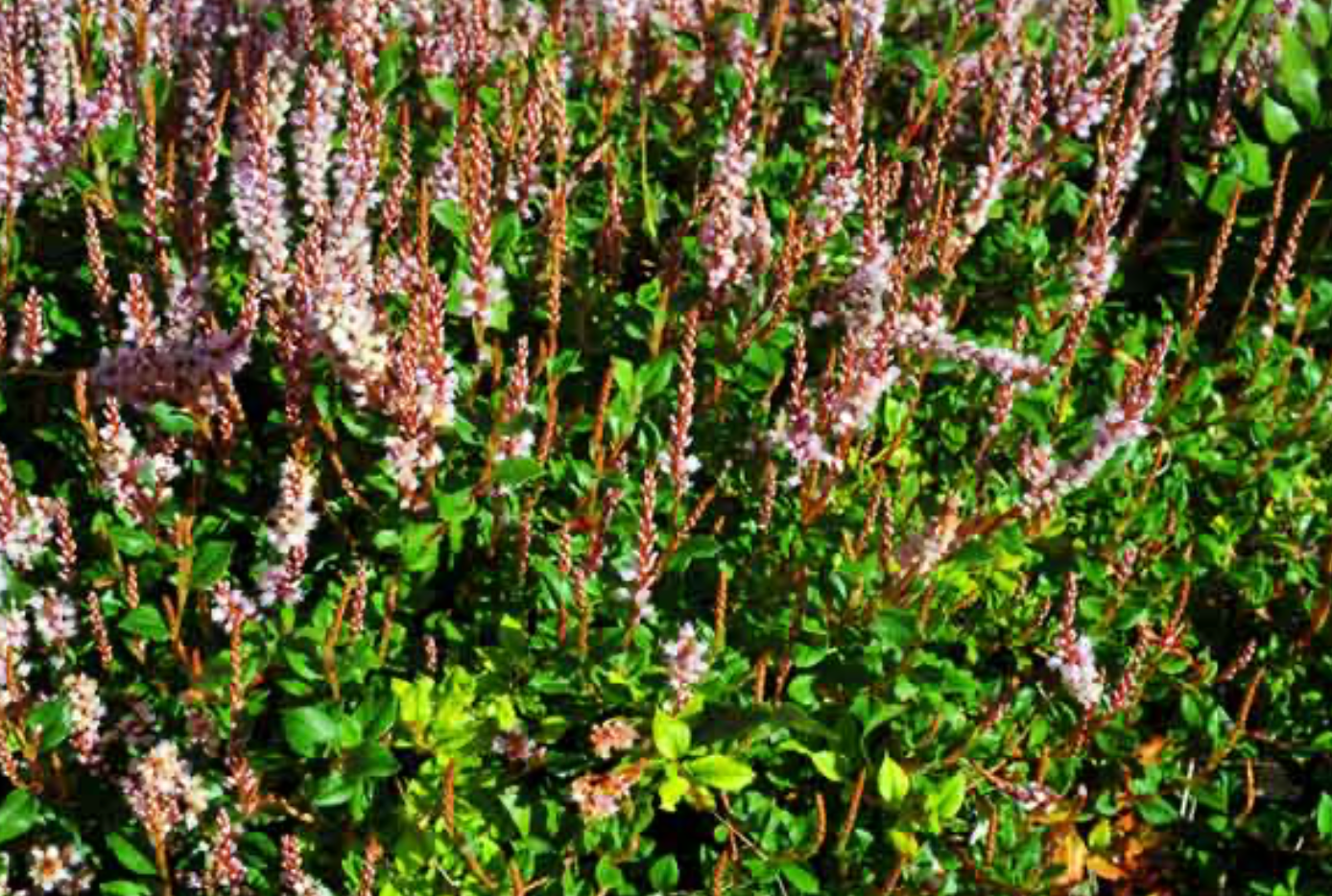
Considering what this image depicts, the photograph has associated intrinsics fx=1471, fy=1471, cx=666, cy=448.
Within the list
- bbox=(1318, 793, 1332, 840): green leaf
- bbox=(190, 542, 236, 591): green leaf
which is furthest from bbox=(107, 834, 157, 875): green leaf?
bbox=(1318, 793, 1332, 840): green leaf

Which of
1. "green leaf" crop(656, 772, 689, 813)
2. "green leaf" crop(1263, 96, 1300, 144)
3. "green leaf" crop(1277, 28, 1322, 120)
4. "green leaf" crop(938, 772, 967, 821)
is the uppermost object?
"green leaf" crop(1277, 28, 1322, 120)

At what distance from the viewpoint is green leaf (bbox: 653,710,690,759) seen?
2.63m

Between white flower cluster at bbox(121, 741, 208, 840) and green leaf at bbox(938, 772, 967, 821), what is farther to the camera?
green leaf at bbox(938, 772, 967, 821)

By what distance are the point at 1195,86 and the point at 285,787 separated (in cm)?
317

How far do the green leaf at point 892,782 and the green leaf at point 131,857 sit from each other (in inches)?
52.7

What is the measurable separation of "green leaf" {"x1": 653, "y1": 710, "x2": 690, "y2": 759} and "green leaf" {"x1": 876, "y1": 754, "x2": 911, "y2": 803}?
0.41 meters

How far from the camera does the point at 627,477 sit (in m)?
2.93

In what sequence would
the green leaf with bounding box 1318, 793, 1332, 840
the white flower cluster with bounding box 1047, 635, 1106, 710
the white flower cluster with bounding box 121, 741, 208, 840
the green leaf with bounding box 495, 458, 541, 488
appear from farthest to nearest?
the green leaf with bounding box 1318, 793, 1332, 840
the white flower cluster with bounding box 1047, 635, 1106, 710
the green leaf with bounding box 495, 458, 541, 488
the white flower cluster with bounding box 121, 741, 208, 840

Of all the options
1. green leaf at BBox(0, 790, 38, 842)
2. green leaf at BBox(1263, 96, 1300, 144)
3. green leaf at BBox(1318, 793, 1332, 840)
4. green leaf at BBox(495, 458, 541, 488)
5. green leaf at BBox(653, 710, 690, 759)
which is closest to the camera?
green leaf at BBox(0, 790, 38, 842)

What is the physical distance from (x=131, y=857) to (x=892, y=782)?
1397 millimetres

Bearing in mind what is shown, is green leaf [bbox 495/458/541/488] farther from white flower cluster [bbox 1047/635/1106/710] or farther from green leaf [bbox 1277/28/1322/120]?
green leaf [bbox 1277/28/1322/120]

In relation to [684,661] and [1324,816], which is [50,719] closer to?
[684,661]

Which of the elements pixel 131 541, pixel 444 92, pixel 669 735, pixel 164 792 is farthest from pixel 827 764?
pixel 444 92

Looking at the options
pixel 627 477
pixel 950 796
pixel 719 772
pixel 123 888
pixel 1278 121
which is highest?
pixel 1278 121
